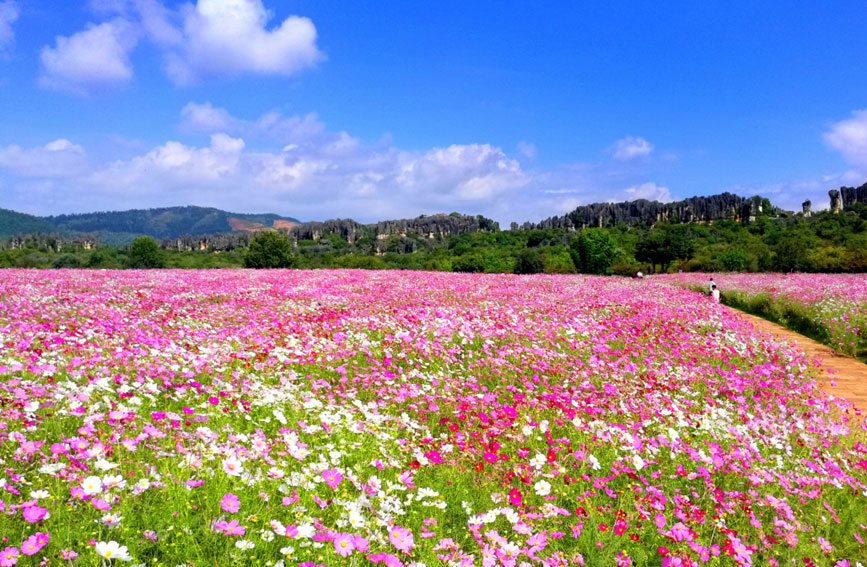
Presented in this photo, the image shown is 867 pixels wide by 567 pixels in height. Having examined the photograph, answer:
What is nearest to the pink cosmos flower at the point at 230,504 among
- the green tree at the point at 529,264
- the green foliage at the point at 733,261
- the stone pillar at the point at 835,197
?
the green tree at the point at 529,264

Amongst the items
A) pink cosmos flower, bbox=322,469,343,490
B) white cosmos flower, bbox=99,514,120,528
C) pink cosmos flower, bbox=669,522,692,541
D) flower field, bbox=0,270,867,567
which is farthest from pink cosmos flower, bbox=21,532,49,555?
pink cosmos flower, bbox=669,522,692,541

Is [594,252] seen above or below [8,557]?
above

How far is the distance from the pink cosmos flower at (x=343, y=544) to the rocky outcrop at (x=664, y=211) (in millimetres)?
141595

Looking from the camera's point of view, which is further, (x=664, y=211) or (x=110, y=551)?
(x=664, y=211)

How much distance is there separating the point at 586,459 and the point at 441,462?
1388 millimetres

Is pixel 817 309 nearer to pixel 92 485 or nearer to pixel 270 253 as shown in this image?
pixel 92 485

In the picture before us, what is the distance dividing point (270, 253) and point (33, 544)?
48.0 m

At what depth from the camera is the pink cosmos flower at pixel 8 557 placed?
200 cm

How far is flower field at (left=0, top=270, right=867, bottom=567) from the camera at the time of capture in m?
2.67

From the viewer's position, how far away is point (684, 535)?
3.15 metres

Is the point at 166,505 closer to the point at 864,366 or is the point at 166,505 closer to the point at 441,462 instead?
the point at 441,462

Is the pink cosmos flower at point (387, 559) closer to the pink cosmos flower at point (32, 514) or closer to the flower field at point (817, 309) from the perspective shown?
the pink cosmos flower at point (32, 514)

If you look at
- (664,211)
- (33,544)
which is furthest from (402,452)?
(664,211)

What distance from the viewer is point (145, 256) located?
53031 millimetres
